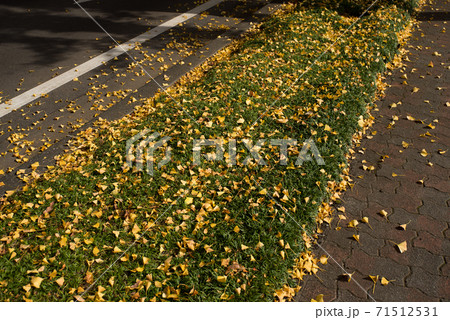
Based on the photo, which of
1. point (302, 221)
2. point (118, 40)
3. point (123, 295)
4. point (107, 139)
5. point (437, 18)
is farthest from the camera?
point (437, 18)

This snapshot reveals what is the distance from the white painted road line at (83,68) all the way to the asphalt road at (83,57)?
2 centimetres

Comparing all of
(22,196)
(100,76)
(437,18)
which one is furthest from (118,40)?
(437,18)

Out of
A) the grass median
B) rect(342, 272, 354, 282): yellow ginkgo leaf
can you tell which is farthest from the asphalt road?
rect(342, 272, 354, 282): yellow ginkgo leaf

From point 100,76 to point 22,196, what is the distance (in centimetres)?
330

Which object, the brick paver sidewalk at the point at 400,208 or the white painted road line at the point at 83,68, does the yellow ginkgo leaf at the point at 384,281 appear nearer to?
the brick paver sidewalk at the point at 400,208

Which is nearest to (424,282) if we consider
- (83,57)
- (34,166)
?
(34,166)

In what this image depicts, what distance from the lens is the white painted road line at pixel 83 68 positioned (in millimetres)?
5594

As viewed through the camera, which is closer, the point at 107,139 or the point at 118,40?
the point at 107,139

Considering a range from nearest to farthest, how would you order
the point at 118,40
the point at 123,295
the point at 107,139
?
the point at 123,295
the point at 107,139
the point at 118,40

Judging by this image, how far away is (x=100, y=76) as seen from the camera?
20.7 feet

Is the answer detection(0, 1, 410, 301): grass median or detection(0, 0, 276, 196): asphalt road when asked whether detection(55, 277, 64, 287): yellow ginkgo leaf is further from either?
detection(0, 0, 276, 196): asphalt road

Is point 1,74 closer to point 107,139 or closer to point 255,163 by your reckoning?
point 107,139

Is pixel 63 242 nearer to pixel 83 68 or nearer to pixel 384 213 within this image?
pixel 384 213

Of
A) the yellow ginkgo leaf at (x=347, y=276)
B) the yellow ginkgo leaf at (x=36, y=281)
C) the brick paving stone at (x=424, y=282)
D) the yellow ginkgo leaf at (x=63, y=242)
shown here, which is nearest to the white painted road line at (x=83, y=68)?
the yellow ginkgo leaf at (x=63, y=242)
